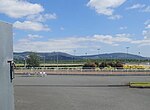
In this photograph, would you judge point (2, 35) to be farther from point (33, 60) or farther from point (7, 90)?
point (33, 60)

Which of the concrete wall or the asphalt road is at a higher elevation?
the concrete wall

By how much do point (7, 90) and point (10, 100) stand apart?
79mm

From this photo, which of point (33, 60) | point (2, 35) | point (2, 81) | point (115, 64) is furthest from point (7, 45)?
point (33, 60)

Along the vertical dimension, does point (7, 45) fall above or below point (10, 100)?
above

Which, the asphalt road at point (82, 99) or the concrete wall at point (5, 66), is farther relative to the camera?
the asphalt road at point (82, 99)

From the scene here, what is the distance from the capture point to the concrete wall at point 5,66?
2.29 m

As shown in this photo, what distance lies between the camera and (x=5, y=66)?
2.35 meters

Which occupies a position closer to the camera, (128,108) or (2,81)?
(2,81)

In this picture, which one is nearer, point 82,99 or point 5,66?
point 5,66

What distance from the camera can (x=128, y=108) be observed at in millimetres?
12469

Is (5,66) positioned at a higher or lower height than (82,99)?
higher

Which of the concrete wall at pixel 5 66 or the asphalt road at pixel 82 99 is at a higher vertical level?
the concrete wall at pixel 5 66

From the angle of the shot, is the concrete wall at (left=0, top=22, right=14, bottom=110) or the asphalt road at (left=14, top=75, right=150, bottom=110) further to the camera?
the asphalt road at (left=14, top=75, right=150, bottom=110)

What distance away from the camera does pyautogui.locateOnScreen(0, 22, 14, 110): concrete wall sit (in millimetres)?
2287
